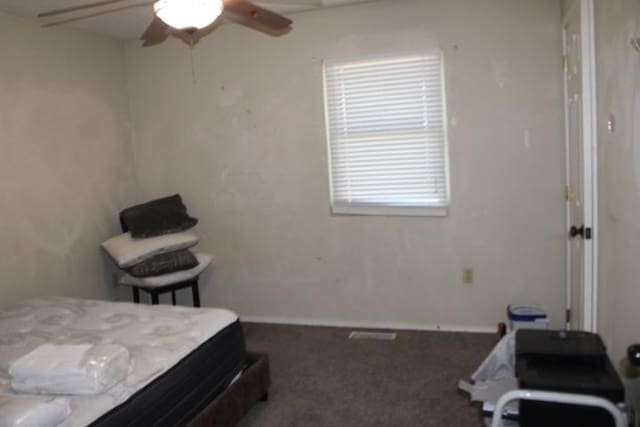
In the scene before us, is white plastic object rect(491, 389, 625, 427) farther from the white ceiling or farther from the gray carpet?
the white ceiling

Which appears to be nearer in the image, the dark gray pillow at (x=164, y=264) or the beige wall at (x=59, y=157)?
the beige wall at (x=59, y=157)

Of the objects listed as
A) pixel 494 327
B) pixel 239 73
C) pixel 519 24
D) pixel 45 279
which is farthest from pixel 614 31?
pixel 45 279

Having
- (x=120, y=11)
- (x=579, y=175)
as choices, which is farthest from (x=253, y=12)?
(x=579, y=175)

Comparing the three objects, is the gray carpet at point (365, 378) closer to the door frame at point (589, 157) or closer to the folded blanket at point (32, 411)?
the door frame at point (589, 157)

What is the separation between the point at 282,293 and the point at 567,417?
284cm

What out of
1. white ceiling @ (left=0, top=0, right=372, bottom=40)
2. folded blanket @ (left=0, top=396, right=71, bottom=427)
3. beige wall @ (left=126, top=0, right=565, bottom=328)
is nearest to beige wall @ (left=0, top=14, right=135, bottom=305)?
white ceiling @ (left=0, top=0, right=372, bottom=40)

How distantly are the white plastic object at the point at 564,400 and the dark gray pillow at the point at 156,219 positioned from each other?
3.00 metres

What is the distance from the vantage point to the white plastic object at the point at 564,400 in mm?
1629

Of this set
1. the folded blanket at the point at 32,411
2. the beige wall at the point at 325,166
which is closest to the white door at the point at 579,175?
the beige wall at the point at 325,166

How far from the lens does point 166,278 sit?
12.6ft

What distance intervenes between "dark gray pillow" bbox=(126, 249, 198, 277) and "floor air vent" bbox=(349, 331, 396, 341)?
132 centimetres

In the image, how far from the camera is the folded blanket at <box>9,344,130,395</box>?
1946mm

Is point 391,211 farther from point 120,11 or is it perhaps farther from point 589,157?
point 120,11

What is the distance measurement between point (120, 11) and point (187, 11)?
1.80 m
